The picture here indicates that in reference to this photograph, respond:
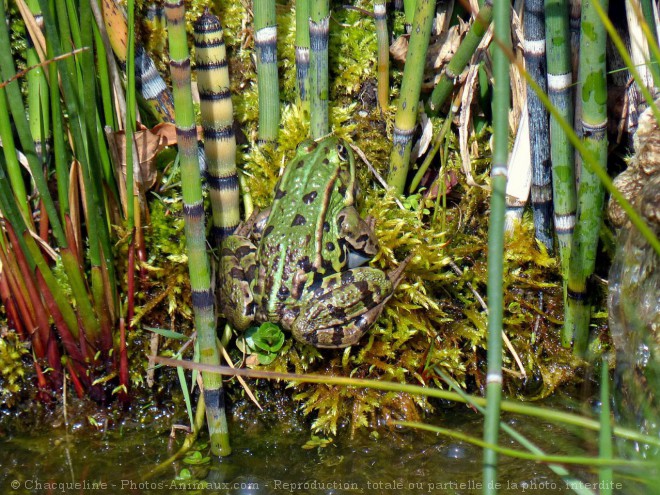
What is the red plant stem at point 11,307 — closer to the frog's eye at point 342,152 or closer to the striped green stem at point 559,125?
the frog's eye at point 342,152

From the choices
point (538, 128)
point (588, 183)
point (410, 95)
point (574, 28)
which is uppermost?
point (574, 28)

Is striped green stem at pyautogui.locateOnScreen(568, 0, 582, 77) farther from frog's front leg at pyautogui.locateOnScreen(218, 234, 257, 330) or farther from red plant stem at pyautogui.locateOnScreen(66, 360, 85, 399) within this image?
red plant stem at pyautogui.locateOnScreen(66, 360, 85, 399)

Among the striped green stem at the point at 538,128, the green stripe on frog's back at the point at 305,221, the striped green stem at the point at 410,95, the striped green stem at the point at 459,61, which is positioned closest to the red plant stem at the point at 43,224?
the green stripe on frog's back at the point at 305,221

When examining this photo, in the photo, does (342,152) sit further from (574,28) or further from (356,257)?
(574,28)

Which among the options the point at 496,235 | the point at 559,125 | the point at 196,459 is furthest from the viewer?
the point at 196,459

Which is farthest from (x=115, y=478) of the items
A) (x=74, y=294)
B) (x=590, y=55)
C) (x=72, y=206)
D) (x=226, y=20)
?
(x=590, y=55)

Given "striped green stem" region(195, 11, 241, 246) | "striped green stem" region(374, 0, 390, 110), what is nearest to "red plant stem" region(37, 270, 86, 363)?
"striped green stem" region(195, 11, 241, 246)

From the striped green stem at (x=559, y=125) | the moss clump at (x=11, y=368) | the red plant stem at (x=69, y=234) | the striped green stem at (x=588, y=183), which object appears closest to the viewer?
the striped green stem at (x=588, y=183)

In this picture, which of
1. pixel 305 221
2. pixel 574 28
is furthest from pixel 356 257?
pixel 574 28
